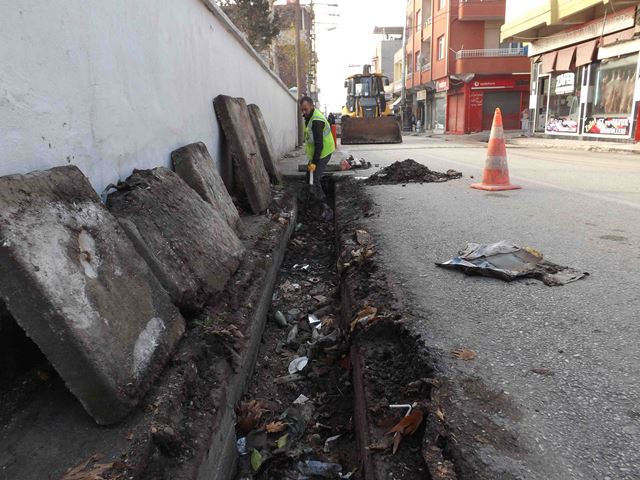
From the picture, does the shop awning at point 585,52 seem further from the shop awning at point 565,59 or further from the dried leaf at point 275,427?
the dried leaf at point 275,427

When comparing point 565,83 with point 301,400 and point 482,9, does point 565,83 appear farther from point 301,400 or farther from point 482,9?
point 301,400

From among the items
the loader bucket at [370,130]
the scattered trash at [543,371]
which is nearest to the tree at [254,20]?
the loader bucket at [370,130]

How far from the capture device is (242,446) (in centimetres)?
248

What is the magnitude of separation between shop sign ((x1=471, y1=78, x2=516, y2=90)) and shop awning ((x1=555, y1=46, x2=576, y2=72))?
12.3 meters

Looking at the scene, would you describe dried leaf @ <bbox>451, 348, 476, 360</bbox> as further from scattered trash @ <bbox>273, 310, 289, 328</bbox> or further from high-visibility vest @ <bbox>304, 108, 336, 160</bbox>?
high-visibility vest @ <bbox>304, 108, 336, 160</bbox>

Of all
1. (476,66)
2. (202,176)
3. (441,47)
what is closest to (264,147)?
(202,176)

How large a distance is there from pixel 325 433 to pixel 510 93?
3462cm

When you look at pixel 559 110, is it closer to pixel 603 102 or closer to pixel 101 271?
pixel 603 102

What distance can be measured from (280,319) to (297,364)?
0.67 meters

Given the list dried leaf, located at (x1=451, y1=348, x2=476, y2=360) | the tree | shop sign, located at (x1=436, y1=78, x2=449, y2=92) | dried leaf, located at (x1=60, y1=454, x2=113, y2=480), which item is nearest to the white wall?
dried leaf, located at (x1=60, y1=454, x2=113, y2=480)

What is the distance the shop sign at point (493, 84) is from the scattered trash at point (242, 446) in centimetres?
3412

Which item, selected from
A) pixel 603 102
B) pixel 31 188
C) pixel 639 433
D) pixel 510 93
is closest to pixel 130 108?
pixel 31 188

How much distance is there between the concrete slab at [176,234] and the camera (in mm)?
2566

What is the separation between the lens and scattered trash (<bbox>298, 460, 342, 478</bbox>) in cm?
226
